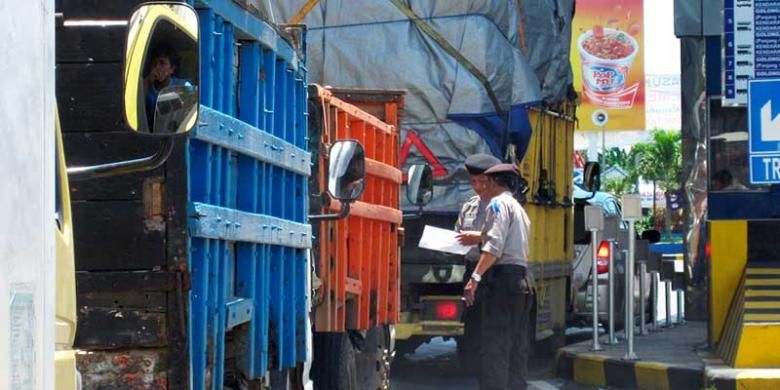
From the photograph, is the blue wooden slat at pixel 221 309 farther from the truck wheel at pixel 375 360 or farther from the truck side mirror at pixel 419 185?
the truck side mirror at pixel 419 185

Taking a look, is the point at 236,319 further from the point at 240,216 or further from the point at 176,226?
the point at 176,226

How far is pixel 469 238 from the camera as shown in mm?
8805

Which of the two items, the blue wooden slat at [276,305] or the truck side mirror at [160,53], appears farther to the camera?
the blue wooden slat at [276,305]

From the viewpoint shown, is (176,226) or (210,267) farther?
(210,267)

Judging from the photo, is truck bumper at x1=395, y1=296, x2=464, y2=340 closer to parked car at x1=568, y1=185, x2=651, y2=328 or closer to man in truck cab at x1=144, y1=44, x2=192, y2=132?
parked car at x1=568, y1=185, x2=651, y2=328

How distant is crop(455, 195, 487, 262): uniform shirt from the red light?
5.55 feet

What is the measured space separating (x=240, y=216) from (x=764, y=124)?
6.27m

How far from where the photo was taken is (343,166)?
6637 millimetres

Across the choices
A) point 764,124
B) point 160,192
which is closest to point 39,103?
point 160,192

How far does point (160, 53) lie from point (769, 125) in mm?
7193

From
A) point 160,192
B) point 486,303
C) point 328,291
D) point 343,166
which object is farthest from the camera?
point 486,303

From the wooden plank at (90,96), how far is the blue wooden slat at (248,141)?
0.90ft

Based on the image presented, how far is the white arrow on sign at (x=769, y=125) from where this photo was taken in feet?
33.6

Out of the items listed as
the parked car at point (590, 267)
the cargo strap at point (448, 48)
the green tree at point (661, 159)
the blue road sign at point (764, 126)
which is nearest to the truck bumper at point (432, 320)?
the cargo strap at point (448, 48)
